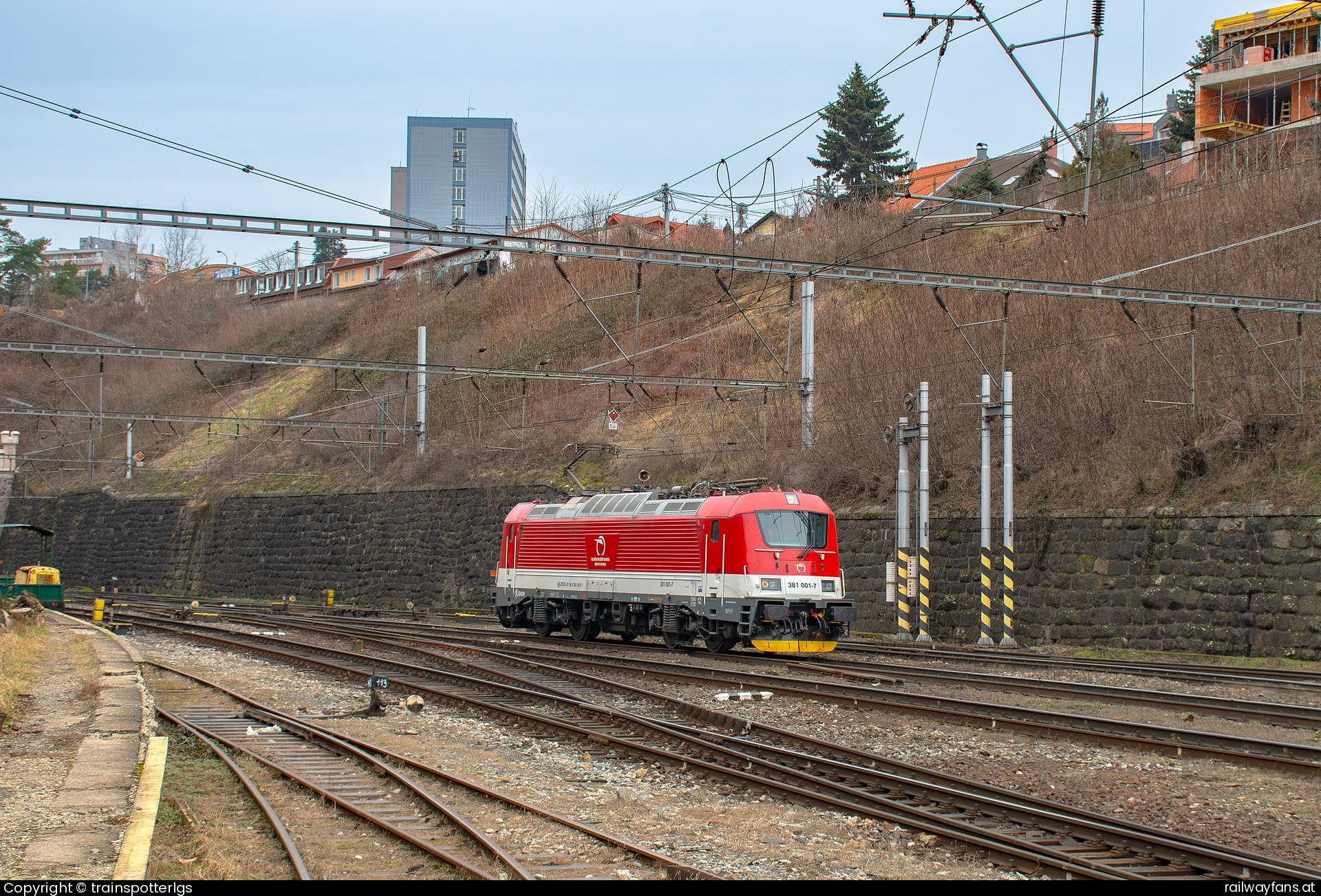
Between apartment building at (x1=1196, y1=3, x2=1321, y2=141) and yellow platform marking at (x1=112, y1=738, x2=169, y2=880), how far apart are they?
45.2 meters

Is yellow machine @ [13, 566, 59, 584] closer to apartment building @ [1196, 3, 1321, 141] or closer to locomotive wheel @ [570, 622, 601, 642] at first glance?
locomotive wheel @ [570, 622, 601, 642]

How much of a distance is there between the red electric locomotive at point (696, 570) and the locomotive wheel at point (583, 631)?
0.11ft

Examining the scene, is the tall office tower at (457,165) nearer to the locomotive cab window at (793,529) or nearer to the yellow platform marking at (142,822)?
the locomotive cab window at (793,529)

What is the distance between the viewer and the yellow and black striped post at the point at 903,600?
2391 cm

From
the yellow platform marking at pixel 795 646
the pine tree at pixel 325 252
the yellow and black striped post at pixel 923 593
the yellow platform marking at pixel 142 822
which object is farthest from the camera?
the pine tree at pixel 325 252

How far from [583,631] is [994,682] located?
12187 millimetres

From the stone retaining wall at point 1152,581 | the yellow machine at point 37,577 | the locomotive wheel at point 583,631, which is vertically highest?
the stone retaining wall at point 1152,581

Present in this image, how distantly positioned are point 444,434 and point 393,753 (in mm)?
34463

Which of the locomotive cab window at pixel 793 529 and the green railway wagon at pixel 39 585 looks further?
the green railway wagon at pixel 39 585

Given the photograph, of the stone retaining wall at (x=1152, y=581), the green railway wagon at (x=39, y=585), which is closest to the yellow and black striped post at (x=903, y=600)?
the stone retaining wall at (x=1152, y=581)

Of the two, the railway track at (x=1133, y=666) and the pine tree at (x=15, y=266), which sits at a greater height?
the pine tree at (x=15, y=266)

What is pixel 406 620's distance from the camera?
34.9 metres

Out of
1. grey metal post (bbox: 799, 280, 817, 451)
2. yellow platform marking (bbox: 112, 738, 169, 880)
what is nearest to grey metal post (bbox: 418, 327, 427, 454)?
grey metal post (bbox: 799, 280, 817, 451)

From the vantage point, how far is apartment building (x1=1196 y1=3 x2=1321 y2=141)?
4656 cm
